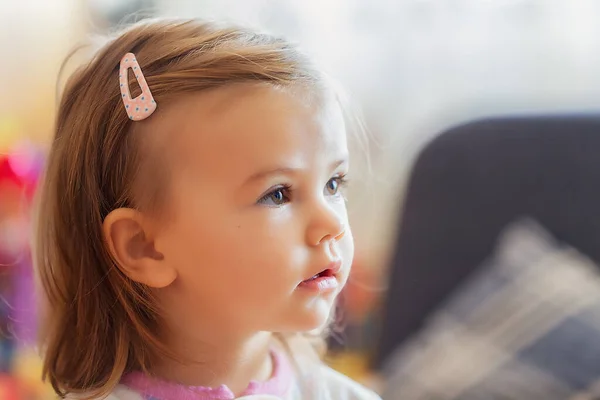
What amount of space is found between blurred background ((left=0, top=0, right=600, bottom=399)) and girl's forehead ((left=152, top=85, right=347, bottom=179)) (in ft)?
1.71

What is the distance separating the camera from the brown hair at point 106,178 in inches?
30.1

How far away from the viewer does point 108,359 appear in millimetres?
858

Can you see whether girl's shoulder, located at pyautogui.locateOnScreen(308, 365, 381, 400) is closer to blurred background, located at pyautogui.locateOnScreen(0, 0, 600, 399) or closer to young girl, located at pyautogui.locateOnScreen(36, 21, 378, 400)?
young girl, located at pyautogui.locateOnScreen(36, 21, 378, 400)

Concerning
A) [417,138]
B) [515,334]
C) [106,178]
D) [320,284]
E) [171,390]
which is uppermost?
[106,178]

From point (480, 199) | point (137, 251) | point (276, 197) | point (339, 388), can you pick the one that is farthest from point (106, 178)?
point (480, 199)

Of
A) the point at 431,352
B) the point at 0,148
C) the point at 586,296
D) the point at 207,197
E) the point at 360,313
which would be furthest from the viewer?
the point at 360,313

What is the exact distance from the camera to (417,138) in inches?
68.2

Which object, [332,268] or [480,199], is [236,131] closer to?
[332,268]

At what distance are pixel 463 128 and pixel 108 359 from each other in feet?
2.97

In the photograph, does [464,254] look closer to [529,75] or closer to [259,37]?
[529,75]

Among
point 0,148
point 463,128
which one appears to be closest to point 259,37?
point 463,128

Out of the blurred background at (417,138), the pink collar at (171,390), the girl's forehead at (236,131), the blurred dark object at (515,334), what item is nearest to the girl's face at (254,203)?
the girl's forehead at (236,131)

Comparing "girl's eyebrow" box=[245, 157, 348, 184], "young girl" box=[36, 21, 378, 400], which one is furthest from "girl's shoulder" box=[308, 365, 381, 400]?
"girl's eyebrow" box=[245, 157, 348, 184]

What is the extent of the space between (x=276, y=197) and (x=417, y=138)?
1.03 metres
